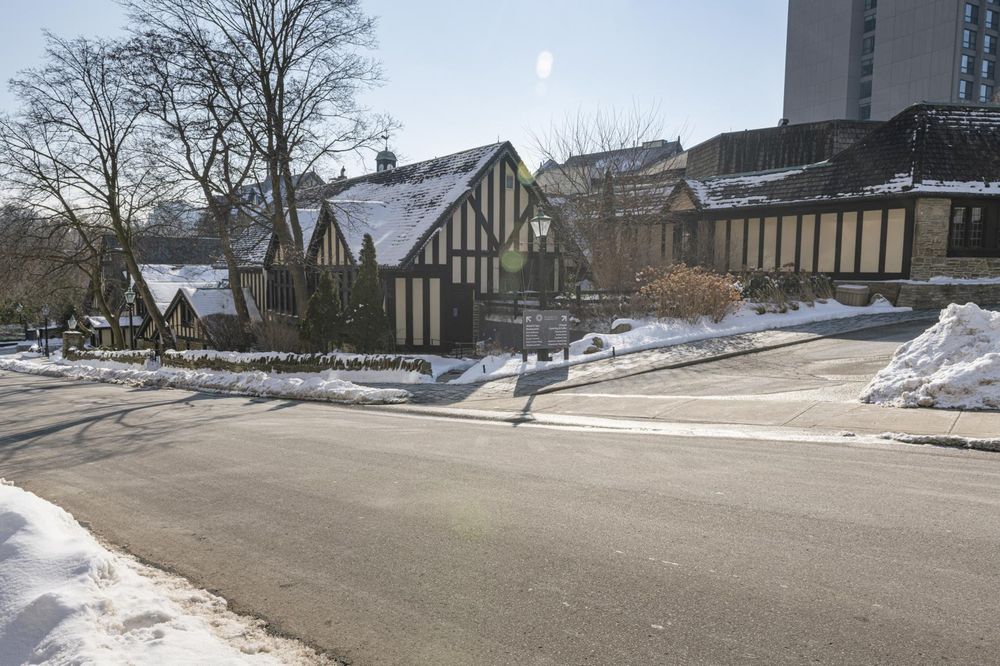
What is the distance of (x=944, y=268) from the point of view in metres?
22.2

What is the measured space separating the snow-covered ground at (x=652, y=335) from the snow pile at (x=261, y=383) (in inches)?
100

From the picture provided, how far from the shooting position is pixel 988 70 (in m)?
61.5

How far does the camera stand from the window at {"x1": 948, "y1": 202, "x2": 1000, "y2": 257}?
883 inches

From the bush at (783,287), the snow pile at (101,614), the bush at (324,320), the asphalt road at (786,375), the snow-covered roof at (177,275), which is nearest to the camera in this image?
the snow pile at (101,614)

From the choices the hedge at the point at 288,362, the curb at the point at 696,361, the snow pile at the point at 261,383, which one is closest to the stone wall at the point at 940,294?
the curb at the point at 696,361

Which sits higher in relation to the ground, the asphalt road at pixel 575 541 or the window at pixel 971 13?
the window at pixel 971 13

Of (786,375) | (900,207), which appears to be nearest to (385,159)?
(900,207)

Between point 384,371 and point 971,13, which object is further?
point 971,13

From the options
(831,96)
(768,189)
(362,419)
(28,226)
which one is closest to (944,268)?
(768,189)

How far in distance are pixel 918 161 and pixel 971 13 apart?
5226 centimetres

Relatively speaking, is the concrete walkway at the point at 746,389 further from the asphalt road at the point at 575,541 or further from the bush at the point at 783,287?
the bush at the point at 783,287

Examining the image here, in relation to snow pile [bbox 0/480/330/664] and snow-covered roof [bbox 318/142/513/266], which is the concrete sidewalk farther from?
snow-covered roof [bbox 318/142/513/266]

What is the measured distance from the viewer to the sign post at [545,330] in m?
16.4

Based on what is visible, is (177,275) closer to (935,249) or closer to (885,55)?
(935,249)
